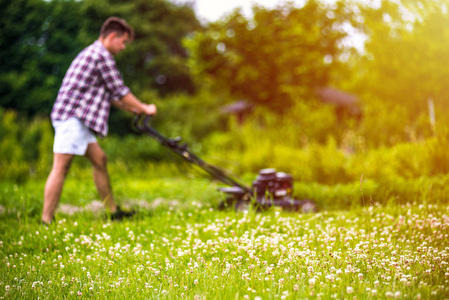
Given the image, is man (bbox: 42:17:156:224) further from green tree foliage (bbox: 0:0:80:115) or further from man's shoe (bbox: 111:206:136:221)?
green tree foliage (bbox: 0:0:80:115)

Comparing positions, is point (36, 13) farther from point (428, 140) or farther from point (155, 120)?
point (428, 140)

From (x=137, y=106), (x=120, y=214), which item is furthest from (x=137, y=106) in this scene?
(x=120, y=214)

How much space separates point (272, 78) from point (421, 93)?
212 inches

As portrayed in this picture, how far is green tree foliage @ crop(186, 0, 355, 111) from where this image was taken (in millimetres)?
16234

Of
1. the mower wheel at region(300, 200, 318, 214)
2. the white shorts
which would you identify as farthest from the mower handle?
the mower wheel at region(300, 200, 318, 214)

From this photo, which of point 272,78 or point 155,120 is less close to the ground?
point 272,78

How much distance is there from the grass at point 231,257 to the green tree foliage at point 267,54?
39.6 ft

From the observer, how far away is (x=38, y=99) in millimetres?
18750

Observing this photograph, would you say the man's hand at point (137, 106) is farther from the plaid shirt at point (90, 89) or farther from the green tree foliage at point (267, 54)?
the green tree foliage at point (267, 54)

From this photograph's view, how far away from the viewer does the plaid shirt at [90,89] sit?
5.06m

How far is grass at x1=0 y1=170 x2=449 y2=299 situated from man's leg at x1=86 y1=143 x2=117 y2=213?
335mm

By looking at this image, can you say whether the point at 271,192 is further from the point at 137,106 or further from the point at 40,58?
the point at 40,58

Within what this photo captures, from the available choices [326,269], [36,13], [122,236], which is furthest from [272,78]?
[326,269]

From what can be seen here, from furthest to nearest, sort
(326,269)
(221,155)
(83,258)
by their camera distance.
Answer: (221,155) → (83,258) → (326,269)
